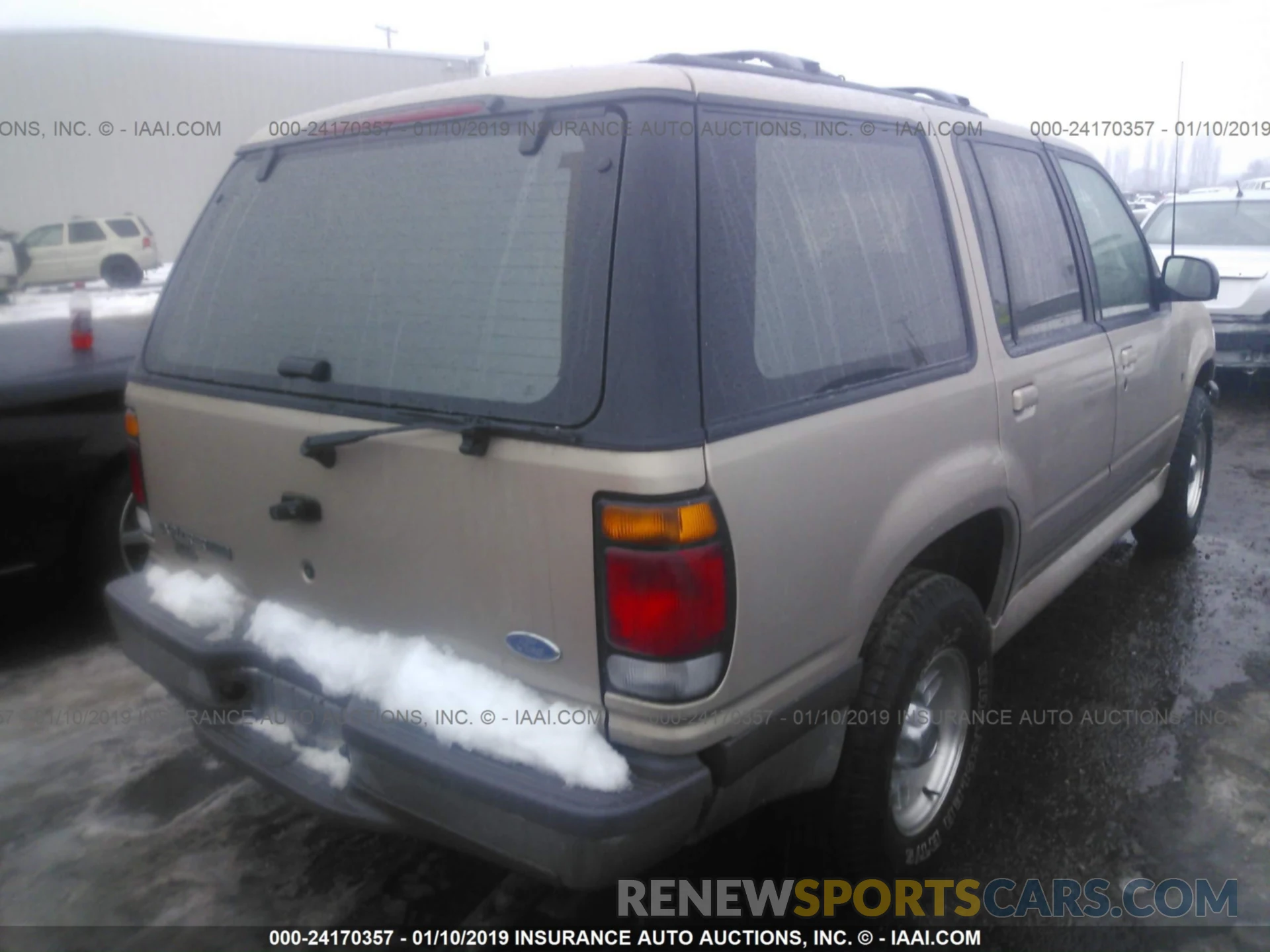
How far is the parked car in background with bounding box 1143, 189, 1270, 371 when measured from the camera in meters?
7.88

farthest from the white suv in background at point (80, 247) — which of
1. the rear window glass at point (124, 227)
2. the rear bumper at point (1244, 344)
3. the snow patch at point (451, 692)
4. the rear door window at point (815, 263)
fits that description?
the rear door window at point (815, 263)

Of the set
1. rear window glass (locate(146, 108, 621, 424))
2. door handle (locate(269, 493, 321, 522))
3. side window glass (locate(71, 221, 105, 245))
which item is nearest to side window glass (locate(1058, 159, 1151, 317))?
rear window glass (locate(146, 108, 621, 424))

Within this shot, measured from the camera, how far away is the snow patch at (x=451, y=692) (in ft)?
5.90

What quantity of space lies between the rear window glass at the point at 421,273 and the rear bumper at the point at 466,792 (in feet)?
2.15

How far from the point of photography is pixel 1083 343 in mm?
3146

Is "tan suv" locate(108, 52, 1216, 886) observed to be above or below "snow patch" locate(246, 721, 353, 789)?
above

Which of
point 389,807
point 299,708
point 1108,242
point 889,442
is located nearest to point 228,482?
point 299,708

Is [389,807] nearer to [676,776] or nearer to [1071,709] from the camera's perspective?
[676,776]

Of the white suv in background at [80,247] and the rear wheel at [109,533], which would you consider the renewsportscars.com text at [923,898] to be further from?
the white suv in background at [80,247]

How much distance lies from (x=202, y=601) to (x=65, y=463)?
1.69 meters

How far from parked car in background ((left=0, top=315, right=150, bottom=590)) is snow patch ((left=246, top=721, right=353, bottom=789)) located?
1.72 metres

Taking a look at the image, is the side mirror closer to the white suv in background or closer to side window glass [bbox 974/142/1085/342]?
side window glass [bbox 974/142/1085/342]

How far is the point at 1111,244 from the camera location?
3676 millimetres

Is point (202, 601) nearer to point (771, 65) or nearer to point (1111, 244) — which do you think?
point (771, 65)
